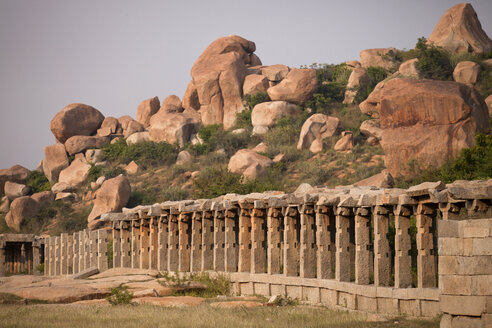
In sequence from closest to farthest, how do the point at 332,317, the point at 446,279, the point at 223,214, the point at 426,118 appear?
the point at 446,279, the point at 332,317, the point at 223,214, the point at 426,118

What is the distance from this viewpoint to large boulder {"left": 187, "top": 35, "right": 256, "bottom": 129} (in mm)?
65625

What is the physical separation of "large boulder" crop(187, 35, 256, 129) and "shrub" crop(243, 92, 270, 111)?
140 centimetres

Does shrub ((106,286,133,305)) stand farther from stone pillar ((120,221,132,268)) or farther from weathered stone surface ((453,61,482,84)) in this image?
weathered stone surface ((453,61,482,84))

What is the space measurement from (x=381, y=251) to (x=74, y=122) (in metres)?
53.0

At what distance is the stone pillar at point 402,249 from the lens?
63.5ft

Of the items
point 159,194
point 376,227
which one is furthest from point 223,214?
point 159,194

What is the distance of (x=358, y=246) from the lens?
835 inches

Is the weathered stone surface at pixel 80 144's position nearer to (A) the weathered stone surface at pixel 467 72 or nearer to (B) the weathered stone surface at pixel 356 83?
(B) the weathered stone surface at pixel 356 83

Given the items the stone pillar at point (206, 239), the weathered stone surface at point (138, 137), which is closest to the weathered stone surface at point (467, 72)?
the weathered stone surface at point (138, 137)

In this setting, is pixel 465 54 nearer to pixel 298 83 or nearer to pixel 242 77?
pixel 298 83

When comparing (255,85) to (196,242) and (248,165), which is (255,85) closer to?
(248,165)

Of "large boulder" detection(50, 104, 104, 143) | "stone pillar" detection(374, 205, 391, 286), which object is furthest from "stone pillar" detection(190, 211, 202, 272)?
"large boulder" detection(50, 104, 104, 143)

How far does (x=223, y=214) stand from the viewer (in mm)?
28359

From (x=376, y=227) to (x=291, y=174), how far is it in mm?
34484
